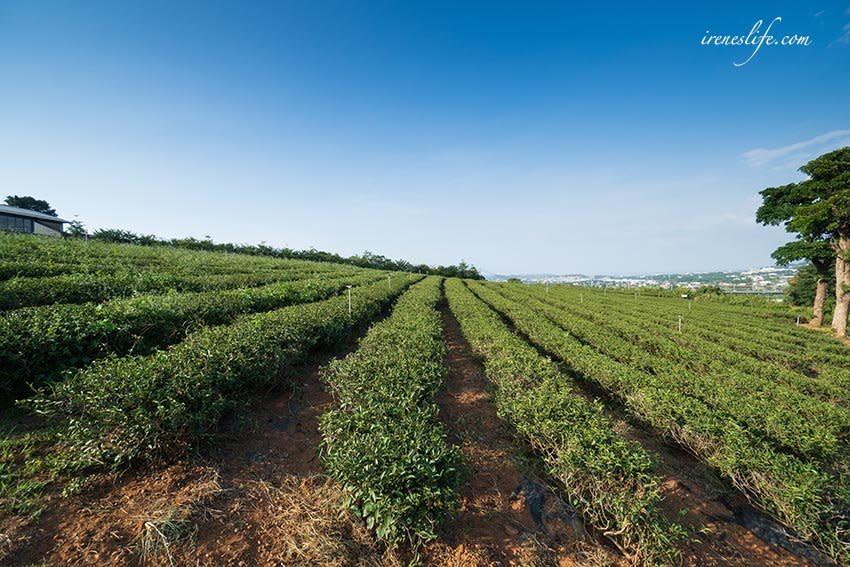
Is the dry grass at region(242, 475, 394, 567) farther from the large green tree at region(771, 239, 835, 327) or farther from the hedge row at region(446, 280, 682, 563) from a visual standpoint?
the large green tree at region(771, 239, 835, 327)

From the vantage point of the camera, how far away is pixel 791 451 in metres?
4.51

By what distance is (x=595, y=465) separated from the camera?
126 inches

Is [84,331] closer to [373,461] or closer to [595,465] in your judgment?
[373,461]

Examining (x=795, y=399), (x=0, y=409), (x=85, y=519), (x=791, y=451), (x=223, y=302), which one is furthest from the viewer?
(x=223, y=302)

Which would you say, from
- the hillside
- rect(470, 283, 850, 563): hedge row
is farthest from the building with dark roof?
rect(470, 283, 850, 563): hedge row

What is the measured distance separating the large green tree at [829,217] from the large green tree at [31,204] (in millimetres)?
83950

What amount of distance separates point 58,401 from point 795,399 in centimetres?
1099

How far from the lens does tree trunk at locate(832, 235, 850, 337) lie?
1680cm

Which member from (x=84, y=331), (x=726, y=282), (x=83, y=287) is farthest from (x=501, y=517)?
(x=726, y=282)

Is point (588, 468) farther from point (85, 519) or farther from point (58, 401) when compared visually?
point (58, 401)

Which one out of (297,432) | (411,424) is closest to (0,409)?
(297,432)

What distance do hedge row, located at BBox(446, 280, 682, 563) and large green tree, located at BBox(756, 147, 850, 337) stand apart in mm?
23243

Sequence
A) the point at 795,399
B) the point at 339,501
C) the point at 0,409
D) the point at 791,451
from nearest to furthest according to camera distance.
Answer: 1. the point at 339,501
2. the point at 0,409
3. the point at 791,451
4. the point at 795,399

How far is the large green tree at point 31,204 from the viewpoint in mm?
47031
